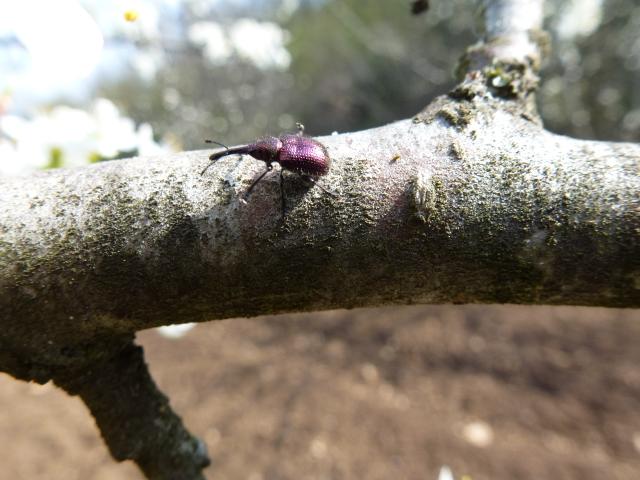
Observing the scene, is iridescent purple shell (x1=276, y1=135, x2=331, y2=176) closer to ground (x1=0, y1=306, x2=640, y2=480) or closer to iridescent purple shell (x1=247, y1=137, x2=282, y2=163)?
iridescent purple shell (x1=247, y1=137, x2=282, y2=163)

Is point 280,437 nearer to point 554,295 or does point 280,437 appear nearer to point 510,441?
point 510,441

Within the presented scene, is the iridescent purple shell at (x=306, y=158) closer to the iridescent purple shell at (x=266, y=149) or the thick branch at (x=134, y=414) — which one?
the iridescent purple shell at (x=266, y=149)

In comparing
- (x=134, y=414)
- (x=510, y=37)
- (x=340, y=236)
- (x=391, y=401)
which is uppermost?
(x=510, y=37)

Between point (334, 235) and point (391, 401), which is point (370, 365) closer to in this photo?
point (391, 401)

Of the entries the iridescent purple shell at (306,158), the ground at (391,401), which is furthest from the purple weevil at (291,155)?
the ground at (391,401)

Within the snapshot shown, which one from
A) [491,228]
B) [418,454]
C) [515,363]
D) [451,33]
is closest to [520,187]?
[491,228]

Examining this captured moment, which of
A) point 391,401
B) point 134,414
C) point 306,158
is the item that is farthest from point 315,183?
point 391,401
